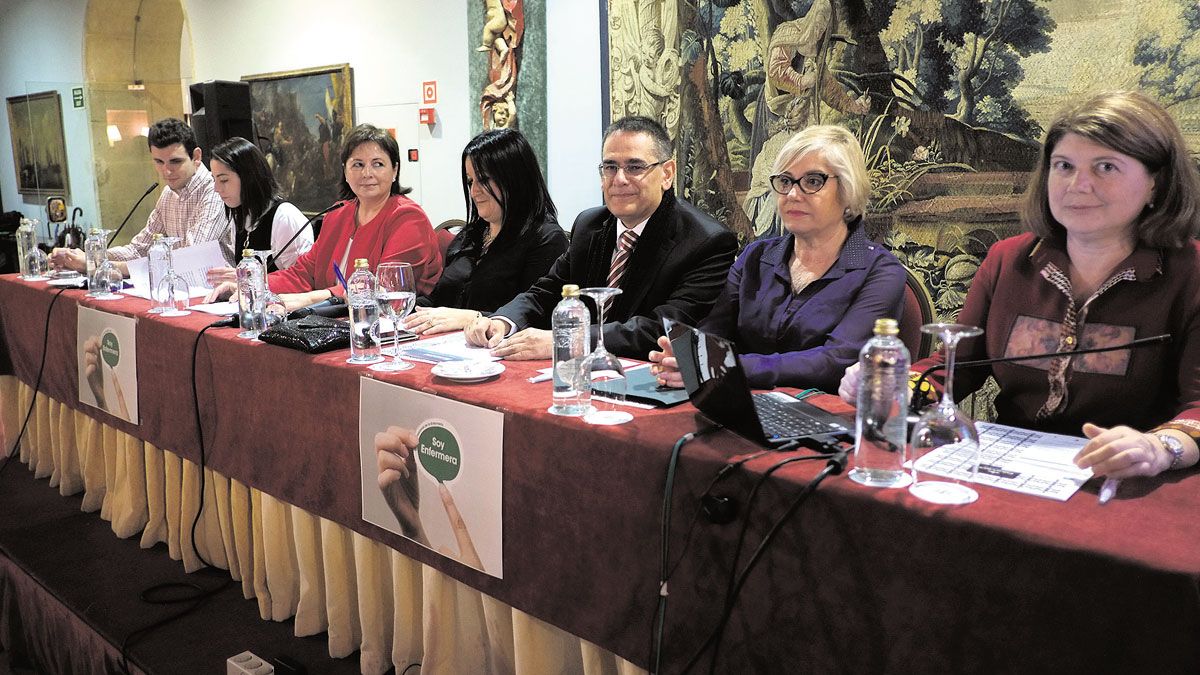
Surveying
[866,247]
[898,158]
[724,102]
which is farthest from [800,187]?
[724,102]

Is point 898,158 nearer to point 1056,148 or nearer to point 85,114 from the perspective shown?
point 1056,148

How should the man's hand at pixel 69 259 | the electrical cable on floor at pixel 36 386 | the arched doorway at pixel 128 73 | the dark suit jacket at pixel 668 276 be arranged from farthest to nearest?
the arched doorway at pixel 128 73 < the man's hand at pixel 69 259 < the electrical cable on floor at pixel 36 386 < the dark suit jacket at pixel 668 276

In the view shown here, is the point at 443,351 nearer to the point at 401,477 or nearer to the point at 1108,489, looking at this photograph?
the point at 401,477

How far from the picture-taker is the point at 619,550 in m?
1.44

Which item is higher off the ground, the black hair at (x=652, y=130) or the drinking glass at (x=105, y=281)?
the black hair at (x=652, y=130)

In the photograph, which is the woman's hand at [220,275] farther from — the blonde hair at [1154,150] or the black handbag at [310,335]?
the blonde hair at [1154,150]

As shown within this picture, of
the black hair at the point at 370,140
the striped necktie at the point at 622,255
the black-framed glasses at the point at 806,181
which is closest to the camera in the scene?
the black-framed glasses at the point at 806,181

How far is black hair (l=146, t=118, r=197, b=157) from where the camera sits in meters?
4.11

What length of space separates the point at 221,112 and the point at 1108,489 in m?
6.29

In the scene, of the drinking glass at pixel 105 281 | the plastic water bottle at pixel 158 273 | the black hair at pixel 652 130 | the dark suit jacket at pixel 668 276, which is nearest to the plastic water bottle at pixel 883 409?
the dark suit jacket at pixel 668 276

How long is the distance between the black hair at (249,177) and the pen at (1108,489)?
11.0 ft

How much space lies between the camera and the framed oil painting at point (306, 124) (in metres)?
6.01

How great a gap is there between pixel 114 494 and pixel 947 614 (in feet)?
9.12

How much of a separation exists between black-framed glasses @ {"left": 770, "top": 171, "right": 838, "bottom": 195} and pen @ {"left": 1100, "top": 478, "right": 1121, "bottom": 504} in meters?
1.01
